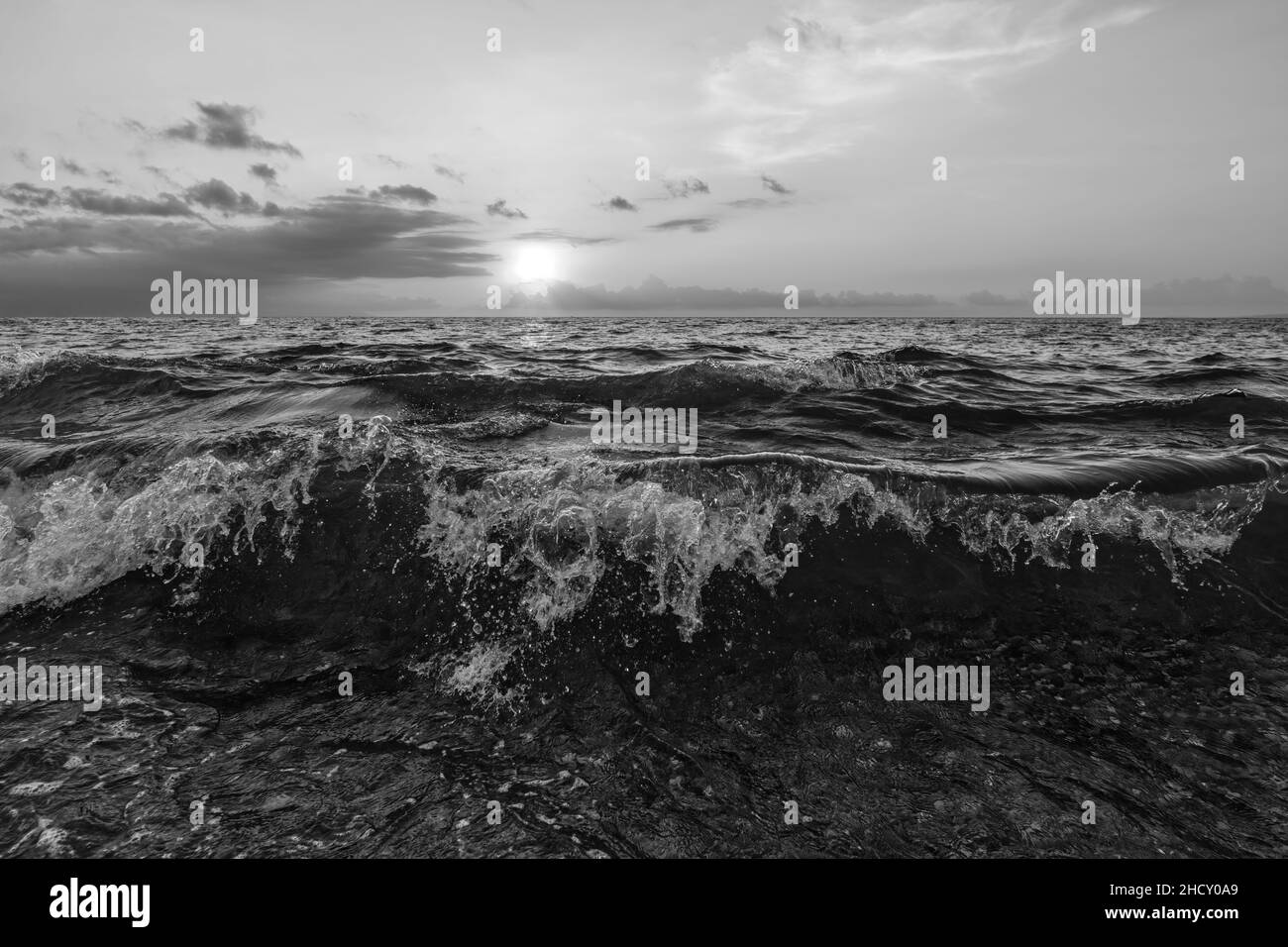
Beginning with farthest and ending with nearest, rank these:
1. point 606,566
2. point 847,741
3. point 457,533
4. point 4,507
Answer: point 4,507 → point 457,533 → point 606,566 → point 847,741

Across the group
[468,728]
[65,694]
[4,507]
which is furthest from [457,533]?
[4,507]

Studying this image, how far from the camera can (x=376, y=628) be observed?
5848mm

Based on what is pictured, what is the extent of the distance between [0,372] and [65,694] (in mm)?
14788

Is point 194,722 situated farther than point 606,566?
No

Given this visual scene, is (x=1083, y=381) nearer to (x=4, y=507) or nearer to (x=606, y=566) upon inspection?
(x=606, y=566)

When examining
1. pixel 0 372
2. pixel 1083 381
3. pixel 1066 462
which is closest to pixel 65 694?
pixel 1066 462

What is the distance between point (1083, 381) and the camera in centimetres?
1744

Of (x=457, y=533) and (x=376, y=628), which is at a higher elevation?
(x=457, y=533)

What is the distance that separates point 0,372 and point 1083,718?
20.6 metres

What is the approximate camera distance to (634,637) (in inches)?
226

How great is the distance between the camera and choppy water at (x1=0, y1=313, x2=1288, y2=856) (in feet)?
11.9

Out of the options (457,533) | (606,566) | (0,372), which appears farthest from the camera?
(0,372)

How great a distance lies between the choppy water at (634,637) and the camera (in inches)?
143
